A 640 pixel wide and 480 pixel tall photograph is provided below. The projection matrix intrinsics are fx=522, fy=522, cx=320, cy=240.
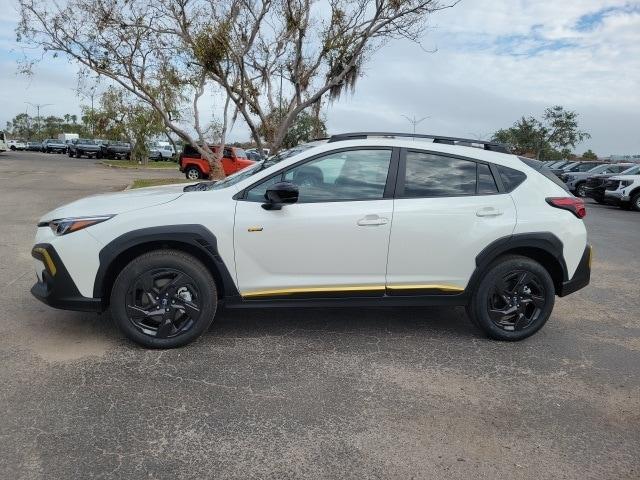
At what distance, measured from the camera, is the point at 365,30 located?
1642 centimetres

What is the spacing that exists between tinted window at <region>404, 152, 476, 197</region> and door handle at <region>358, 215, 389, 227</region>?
0.32 meters

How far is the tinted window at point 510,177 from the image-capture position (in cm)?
441

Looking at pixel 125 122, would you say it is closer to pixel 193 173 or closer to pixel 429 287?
pixel 193 173

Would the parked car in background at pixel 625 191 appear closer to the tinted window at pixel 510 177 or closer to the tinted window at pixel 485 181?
the tinted window at pixel 510 177

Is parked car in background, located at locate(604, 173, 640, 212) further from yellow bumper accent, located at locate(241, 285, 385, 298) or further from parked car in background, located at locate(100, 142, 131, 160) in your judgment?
parked car in background, located at locate(100, 142, 131, 160)

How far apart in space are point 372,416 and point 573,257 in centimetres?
244

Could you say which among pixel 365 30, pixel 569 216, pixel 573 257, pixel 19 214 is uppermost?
Result: pixel 365 30

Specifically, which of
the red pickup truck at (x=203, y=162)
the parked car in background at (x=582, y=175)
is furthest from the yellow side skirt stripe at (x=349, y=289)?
the red pickup truck at (x=203, y=162)

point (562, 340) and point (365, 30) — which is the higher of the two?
point (365, 30)

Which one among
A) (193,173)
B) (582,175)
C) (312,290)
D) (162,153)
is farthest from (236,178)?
(162,153)

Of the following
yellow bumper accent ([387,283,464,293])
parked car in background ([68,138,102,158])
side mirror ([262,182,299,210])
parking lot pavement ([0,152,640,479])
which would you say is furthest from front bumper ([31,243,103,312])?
parked car in background ([68,138,102,158])

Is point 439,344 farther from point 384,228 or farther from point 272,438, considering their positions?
point 272,438

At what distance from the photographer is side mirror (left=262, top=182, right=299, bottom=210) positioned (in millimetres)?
3859

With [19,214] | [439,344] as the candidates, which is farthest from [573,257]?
[19,214]
